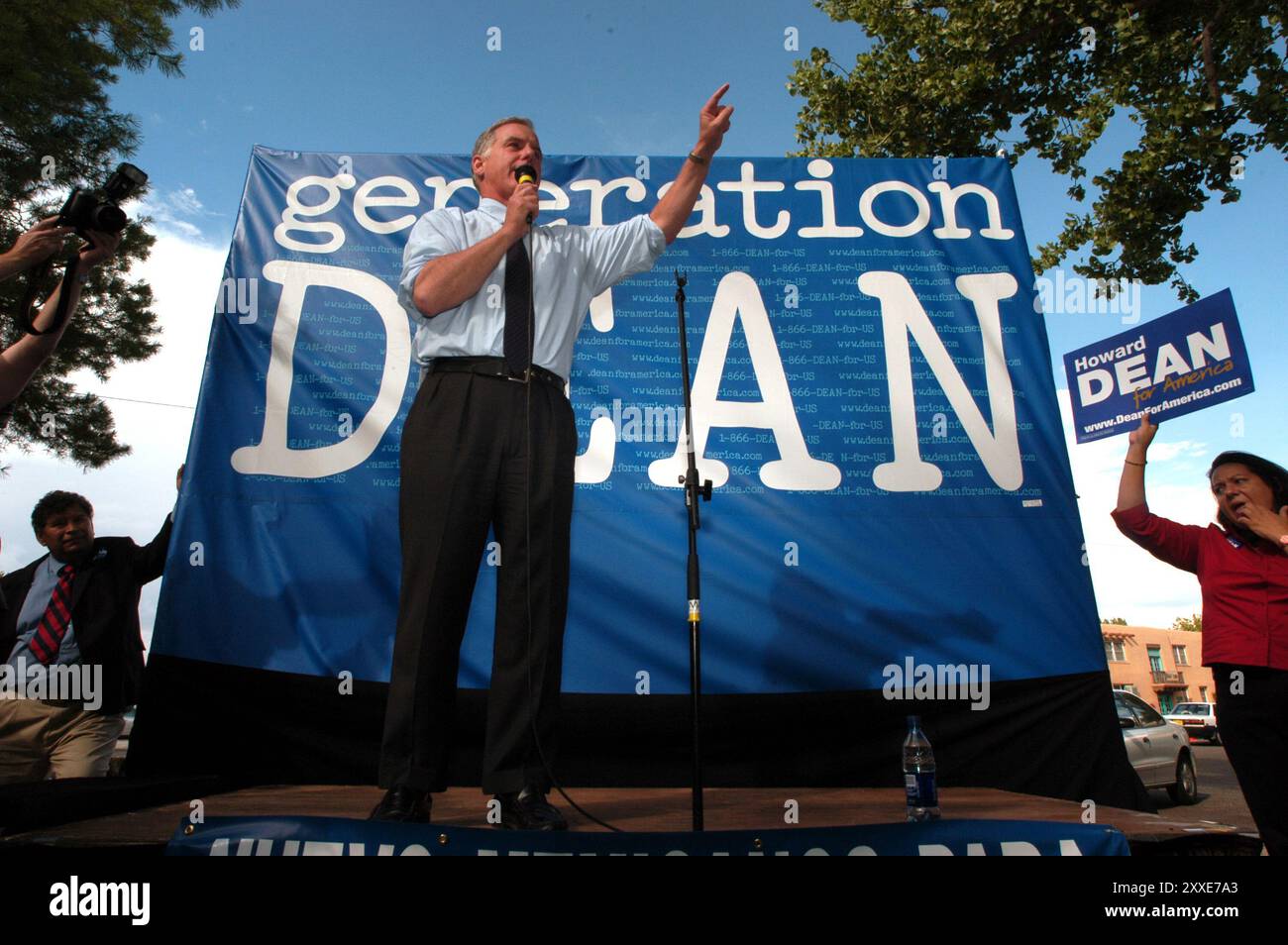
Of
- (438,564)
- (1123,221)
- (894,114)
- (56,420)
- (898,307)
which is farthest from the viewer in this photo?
(894,114)

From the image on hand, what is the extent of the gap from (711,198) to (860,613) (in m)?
2.22

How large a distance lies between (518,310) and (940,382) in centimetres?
240

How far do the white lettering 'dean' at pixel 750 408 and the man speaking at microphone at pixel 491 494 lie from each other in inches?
56.8

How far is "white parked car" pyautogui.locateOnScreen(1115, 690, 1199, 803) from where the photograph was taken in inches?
366

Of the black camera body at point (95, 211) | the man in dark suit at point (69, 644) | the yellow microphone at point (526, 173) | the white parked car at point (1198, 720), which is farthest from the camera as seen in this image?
the white parked car at point (1198, 720)

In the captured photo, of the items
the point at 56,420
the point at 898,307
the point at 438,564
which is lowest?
the point at 438,564

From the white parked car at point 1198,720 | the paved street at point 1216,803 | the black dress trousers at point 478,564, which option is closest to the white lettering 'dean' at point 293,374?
the black dress trousers at point 478,564

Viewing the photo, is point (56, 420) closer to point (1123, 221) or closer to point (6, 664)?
point (6, 664)

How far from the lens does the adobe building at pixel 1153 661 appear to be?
167ft

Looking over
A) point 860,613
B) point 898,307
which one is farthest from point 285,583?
point 898,307

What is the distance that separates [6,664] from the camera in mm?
3553

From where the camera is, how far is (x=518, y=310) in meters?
2.27

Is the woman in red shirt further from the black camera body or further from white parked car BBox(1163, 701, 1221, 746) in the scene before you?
white parked car BBox(1163, 701, 1221, 746)

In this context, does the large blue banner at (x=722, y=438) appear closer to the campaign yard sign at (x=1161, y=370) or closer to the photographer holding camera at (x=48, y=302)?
the campaign yard sign at (x=1161, y=370)
